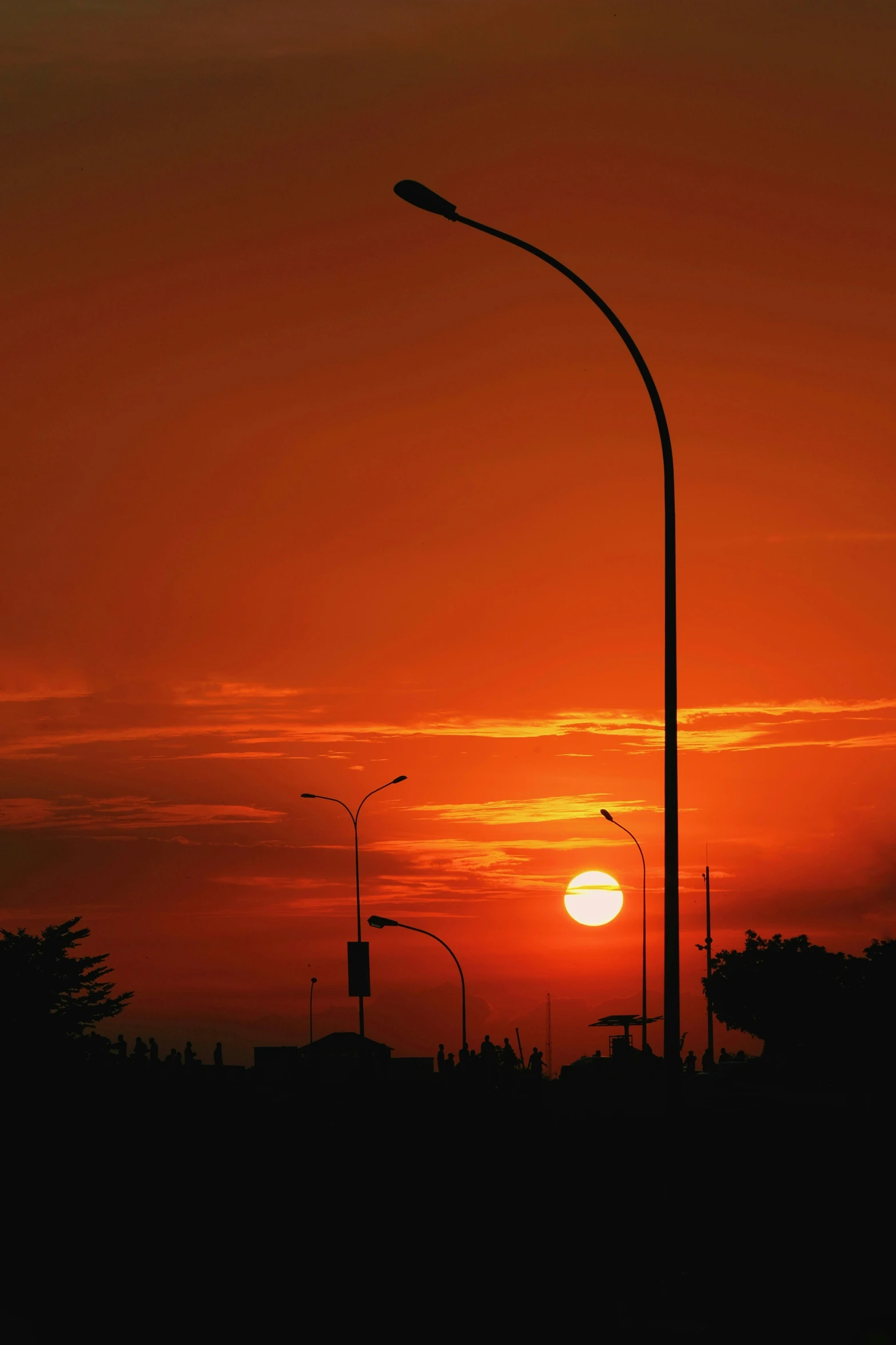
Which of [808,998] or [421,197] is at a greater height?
[421,197]

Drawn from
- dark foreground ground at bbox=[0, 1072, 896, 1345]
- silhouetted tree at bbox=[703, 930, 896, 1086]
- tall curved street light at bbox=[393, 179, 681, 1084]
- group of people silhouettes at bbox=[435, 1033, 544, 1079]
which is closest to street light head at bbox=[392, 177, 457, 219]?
tall curved street light at bbox=[393, 179, 681, 1084]

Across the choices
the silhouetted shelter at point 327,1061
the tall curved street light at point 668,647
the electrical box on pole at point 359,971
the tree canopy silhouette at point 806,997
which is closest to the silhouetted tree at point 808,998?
the tree canopy silhouette at point 806,997

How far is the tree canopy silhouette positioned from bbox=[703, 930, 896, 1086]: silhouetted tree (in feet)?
0.18

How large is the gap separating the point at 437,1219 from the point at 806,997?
70555 millimetres

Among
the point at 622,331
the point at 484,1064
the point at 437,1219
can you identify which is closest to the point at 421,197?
the point at 622,331

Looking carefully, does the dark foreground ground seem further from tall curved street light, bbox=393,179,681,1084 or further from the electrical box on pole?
the electrical box on pole

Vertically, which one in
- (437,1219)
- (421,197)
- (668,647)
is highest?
(421,197)

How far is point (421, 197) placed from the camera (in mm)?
15070

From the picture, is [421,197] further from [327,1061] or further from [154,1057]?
[327,1061]

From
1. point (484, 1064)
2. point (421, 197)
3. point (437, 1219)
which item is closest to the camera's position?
point (421, 197)

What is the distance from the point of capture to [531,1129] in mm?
33312

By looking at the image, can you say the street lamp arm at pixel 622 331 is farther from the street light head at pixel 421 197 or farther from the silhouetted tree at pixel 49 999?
the silhouetted tree at pixel 49 999

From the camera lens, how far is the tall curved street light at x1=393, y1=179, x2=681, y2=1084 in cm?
1507

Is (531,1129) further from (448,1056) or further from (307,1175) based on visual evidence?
(448,1056)
